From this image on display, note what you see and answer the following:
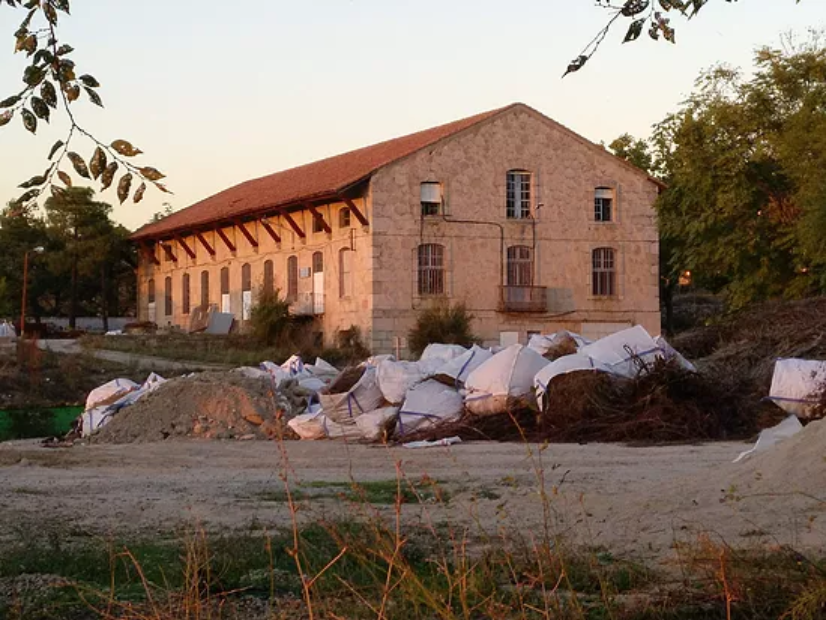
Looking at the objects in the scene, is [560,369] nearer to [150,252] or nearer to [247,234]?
[247,234]

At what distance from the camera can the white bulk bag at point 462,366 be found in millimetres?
20906

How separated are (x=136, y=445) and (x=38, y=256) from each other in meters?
47.9

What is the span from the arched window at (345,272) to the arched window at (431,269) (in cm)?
233

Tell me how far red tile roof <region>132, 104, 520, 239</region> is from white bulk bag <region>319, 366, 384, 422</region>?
1002 inches

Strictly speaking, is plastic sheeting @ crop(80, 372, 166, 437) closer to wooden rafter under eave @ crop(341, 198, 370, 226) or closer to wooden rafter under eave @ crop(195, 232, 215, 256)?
wooden rafter under eave @ crop(341, 198, 370, 226)

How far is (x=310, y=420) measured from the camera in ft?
68.4

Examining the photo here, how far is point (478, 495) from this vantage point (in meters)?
10.4

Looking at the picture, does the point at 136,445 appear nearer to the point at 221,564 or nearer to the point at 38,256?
the point at 221,564

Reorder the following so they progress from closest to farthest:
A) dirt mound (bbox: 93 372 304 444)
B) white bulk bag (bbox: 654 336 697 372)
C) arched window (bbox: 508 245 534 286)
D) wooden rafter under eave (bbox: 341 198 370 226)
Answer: white bulk bag (bbox: 654 336 697 372) → dirt mound (bbox: 93 372 304 444) → wooden rafter under eave (bbox: 341 198 370 226) → arched window (bbox: 508 245 534 286)

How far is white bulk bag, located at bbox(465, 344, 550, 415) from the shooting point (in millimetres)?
19703

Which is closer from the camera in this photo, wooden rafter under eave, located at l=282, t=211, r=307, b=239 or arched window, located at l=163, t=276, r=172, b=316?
wooden rafter under eave, located at l=282, t=211, r=307, b=239

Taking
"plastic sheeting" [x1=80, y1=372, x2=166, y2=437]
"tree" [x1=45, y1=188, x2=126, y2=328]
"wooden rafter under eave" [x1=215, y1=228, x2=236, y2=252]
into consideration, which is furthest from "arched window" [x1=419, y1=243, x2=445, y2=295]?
"plastic sheeting" [x1=80, y1=372, x2=166, y2=437]

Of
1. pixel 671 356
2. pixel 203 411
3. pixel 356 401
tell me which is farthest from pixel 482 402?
pixel 203 411

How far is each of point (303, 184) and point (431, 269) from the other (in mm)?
6880
